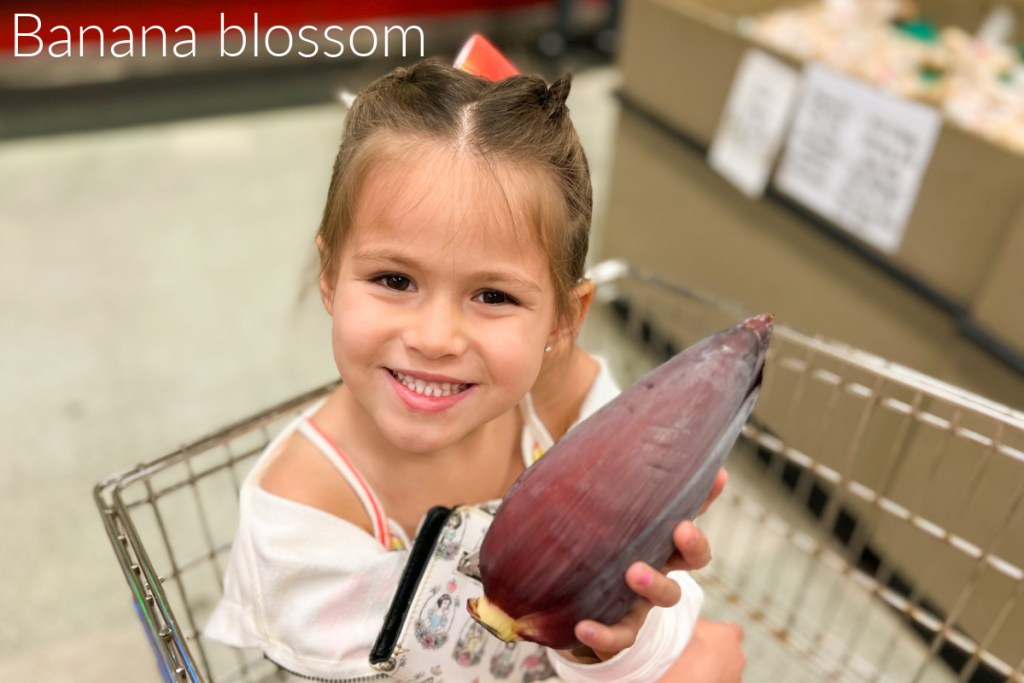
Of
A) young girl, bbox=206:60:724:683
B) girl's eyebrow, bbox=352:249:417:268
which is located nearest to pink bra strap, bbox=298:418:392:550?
young girl, bbox=206:60:724:683

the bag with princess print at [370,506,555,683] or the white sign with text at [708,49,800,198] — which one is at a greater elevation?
the white sign with text at [708,49,800,198]

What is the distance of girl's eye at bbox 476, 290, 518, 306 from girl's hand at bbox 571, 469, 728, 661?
21 cm

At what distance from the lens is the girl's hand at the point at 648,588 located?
52cm

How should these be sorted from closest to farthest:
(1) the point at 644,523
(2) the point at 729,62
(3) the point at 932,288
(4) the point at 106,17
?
1. (1) the point at 644,523
2. (3) the point at 932,288
3. (2) the point at 729,62
4. (4) the point at 106,17

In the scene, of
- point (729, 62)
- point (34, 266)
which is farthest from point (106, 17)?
point (729, 62)

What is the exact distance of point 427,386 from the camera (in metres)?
0.65

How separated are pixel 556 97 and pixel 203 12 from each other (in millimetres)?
2590

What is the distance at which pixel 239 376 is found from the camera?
1.72m

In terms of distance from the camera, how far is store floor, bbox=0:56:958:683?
1267 mm

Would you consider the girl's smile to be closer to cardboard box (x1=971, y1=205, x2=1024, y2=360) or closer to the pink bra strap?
the pink bra strap

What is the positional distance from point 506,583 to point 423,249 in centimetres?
24

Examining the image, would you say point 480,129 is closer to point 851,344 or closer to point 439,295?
point 439,295

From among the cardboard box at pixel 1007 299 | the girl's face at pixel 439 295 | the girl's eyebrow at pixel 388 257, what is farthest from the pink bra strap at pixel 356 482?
the cardboard box at pixel 1007 299

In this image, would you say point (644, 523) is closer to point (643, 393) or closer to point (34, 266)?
point (643, 393)
